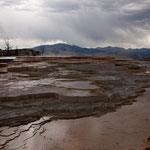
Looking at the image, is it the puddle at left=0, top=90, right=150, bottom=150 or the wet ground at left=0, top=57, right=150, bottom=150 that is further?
the wet ground at left=0, top=57, right=150, bottom=150

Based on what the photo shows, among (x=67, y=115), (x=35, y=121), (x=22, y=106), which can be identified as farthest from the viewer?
(x=22, y=106)

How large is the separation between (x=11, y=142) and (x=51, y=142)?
543 mm

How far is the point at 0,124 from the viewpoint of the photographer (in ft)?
11.5

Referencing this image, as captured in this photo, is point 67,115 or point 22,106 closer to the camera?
point 67,115

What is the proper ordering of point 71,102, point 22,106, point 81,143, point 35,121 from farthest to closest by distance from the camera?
point 71,102
point 22,106
point 35,121
point 81,143

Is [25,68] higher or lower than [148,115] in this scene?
higher

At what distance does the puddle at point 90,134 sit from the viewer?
278 cm

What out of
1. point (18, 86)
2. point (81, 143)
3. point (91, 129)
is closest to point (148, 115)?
point (91, 129)

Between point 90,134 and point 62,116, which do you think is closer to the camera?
point 90,134

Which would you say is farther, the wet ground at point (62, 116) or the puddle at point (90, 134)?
the wet ground at point (62, 116)

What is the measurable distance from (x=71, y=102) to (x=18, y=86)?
75.0 inches

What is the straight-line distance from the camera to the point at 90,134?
313cm

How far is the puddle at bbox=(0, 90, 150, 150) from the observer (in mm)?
2775

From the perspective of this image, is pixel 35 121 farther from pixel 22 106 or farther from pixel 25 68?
pixel 25 68
